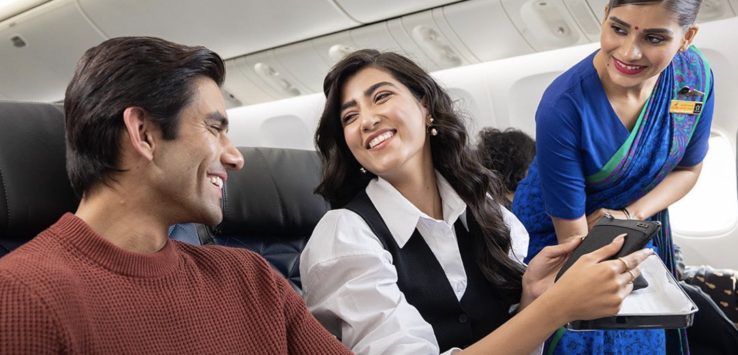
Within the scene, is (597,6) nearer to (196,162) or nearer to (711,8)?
(711,8)

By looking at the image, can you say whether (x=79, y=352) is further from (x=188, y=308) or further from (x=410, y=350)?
(x=410, y=350)

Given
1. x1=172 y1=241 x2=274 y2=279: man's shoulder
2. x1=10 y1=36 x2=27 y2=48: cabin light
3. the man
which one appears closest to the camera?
the man

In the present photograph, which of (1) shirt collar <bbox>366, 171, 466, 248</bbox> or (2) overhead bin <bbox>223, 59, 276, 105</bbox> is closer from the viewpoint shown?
(1) shirt collar <bbox>366, 171, 466, 248</bbox>

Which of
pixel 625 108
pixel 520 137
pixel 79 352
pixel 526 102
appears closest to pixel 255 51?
pixel 526 102

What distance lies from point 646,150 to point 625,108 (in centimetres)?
14

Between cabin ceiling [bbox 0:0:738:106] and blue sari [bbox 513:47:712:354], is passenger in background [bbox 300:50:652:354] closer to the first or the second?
blue sari [bbox 513:47:712:354]

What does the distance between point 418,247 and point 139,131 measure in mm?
844

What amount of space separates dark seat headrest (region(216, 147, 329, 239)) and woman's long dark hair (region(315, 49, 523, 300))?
32cm

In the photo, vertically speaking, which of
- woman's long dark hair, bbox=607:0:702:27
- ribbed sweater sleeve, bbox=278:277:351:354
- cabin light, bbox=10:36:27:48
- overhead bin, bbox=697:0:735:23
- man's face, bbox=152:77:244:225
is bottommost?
cabin light, bbox=10:36:27:48

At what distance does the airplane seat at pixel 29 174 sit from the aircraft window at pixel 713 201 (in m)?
4.11

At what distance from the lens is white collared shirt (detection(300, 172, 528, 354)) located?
164 centimetres

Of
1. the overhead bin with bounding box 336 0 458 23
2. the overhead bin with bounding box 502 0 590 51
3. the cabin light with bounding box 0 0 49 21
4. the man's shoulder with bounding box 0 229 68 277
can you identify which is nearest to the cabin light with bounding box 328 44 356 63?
the overhead bin with bounding box 336 0 458 23

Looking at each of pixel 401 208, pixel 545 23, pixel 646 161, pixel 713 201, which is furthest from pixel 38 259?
pixel 713 201

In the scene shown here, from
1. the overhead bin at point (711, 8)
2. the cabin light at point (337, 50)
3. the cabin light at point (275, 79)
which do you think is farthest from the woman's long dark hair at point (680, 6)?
the cabin light at point (275, 79)
